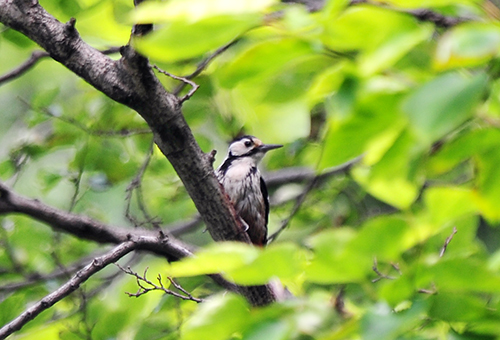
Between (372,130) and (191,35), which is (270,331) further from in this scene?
(191,35)

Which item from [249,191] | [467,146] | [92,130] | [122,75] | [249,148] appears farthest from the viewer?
[249,148]

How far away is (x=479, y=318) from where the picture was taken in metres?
1.04

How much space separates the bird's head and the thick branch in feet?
9.58

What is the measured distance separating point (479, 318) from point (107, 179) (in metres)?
3.76

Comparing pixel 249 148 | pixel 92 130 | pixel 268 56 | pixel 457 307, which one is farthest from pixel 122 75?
pixel 249 148

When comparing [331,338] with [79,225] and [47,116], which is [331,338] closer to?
[79,225]

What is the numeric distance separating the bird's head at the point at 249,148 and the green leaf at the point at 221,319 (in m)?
4.36

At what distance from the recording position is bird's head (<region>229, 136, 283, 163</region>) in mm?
5398

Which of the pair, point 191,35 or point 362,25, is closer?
point 191,35

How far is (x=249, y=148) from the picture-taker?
546 cm

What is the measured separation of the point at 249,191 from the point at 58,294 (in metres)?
2.82

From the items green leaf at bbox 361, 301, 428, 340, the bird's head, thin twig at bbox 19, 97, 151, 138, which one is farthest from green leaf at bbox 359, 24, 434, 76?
the bird's head

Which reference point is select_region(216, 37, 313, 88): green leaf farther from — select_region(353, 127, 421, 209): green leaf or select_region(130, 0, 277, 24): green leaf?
select_region(353, 127, 421, 209): green leaf

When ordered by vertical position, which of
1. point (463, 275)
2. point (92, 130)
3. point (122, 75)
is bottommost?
point (92, 130)
